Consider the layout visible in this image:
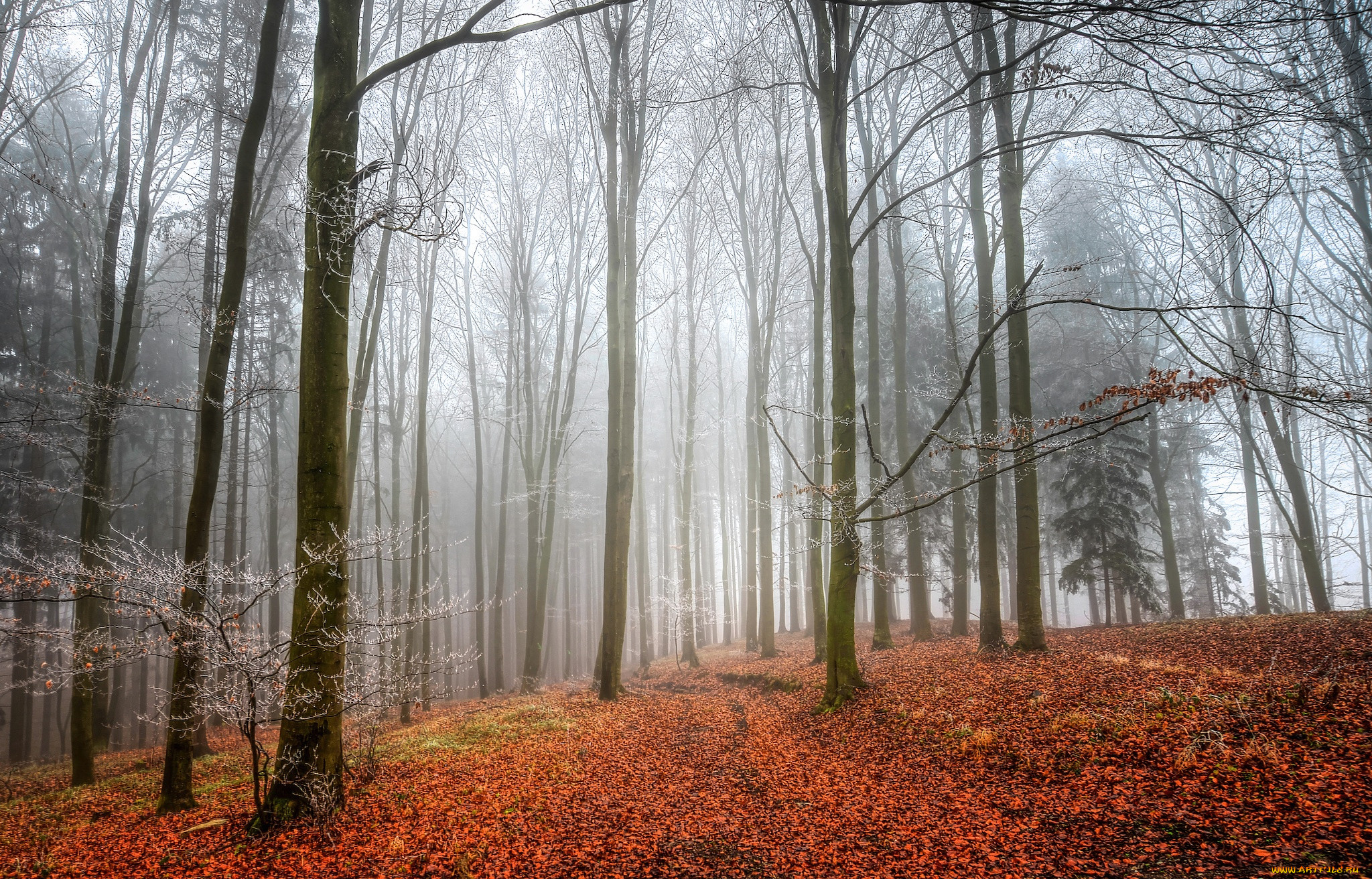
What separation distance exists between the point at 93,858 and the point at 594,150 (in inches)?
503

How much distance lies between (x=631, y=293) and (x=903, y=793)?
10379mm

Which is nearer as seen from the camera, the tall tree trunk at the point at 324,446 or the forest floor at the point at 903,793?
the forest floor at the point at 903,793

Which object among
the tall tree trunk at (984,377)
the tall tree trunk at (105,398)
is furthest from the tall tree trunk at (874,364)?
the tall tree trunk at (105,398)

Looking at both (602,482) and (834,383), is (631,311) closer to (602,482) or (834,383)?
(834,383)

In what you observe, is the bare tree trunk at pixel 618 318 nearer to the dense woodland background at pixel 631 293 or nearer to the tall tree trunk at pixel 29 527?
the dense woodland background at pixel 631 293

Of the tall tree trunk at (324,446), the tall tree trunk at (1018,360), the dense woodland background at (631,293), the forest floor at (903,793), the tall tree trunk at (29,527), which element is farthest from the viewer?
the tall tree trunk at (29,527)

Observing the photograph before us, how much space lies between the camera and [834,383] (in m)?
8.20

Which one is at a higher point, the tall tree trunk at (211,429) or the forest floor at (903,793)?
the tall tree trunk at (211,429)

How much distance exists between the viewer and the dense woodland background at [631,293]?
5008mm

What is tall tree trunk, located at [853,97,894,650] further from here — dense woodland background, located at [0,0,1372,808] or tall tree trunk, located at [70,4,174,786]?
tall tree trunk, located at [70,4,174,786]

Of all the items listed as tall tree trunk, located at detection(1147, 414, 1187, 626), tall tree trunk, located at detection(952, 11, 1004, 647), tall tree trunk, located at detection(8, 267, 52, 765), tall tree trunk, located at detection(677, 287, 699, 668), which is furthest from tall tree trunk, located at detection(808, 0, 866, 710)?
tall tree trunk, located at detection(8, 267, 52, 765)

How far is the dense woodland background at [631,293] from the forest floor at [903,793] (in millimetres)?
964

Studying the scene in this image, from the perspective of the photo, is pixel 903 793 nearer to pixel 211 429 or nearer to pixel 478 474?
pixel 211 429

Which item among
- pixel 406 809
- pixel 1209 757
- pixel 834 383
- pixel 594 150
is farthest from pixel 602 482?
pixel 1209 757
